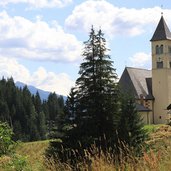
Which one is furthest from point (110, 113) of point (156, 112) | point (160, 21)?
point (160, 21)

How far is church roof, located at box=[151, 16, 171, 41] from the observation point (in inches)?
2990

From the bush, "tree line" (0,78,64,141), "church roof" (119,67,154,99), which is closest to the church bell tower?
"church roof" (119,67,154,99)

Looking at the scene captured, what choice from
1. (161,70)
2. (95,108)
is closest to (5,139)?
(95,108)

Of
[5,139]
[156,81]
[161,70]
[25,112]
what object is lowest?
[5,139]

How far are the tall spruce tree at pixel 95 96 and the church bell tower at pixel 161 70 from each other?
48.3 meters

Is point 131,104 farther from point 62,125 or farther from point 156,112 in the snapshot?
point 156,112

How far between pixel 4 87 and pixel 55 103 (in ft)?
55.4

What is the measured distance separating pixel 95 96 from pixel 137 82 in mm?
49898

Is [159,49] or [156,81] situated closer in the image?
[156,81]

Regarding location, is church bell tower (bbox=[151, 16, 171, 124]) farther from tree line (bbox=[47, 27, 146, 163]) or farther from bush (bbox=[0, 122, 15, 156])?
bush (bbox=[0, 122, 15, 156])

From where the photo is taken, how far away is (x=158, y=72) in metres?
75.7

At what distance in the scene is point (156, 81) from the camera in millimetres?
74688

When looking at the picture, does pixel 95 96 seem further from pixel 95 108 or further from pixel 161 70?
pixel 161 70

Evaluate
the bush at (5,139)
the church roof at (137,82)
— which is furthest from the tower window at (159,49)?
the bush at (5,139)
